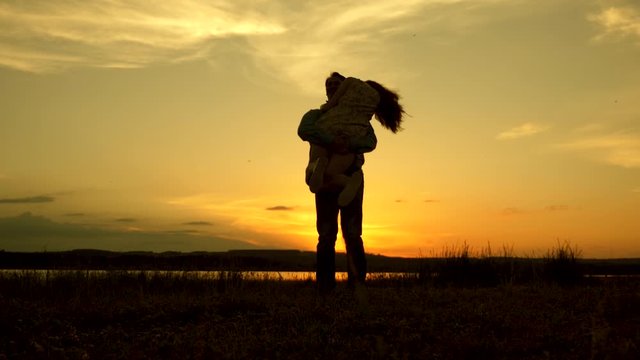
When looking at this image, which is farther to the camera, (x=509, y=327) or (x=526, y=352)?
(x=509, y=327)

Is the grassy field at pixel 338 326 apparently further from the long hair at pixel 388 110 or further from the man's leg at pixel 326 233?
the long hair at pixel 388 110

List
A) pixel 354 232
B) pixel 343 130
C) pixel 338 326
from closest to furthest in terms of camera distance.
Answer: pixel 338 326 → pixel 343 130 → pixel 354 232

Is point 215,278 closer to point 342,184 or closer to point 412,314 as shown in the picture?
point 342,184

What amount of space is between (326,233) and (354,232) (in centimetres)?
42

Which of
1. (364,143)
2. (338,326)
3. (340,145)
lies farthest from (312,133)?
(338,326)

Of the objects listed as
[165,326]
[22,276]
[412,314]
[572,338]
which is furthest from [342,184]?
[22,276]

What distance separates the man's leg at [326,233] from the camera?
32.1ft

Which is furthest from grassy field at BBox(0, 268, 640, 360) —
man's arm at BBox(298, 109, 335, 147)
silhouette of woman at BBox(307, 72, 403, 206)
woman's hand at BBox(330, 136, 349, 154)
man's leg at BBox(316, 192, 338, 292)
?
man's arm at BBox(298, 109, 335, 147)

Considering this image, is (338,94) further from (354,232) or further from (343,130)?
Answer: (354,232)

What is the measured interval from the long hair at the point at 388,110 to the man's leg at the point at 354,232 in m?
1.21

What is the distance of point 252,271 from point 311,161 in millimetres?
5171

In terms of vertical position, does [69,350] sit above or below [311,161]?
below

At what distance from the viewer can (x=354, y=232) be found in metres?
9.79

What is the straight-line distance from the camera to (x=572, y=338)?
620 centimetres
